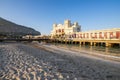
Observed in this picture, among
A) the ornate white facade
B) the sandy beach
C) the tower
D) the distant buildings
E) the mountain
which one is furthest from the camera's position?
the mountain

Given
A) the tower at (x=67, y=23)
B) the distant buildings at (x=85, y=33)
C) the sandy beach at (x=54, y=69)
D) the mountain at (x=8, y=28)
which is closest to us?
the sandy beach at (x=54, y=69)

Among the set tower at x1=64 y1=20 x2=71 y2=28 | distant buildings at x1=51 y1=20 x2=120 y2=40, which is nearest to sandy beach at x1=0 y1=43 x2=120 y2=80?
distant buildings at x1=51 y1=20 x2=120 y2=40

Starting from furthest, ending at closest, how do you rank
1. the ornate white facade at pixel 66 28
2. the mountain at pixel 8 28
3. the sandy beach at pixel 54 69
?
the mountain at pixel 8 28, the ornate white facade at pixel 66 28, the sandy beach at pixel 54 69

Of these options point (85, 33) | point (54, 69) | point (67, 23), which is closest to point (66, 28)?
point (67, 23)

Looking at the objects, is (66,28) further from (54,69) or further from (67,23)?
(54,69)

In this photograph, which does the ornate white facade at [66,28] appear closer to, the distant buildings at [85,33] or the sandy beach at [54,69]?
the distant buildings at [85,33]

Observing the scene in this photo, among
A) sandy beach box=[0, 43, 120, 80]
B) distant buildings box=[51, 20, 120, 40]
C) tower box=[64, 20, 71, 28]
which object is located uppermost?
tower box=[64, 20, 71, 28]

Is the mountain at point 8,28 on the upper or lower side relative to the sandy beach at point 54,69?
upper

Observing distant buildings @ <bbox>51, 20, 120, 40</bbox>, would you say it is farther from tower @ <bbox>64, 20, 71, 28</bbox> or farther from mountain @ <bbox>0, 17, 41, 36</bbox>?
mountain @ <bbox>0, 17, 41, 36</bbox>

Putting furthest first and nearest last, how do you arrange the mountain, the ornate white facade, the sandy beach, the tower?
the mountain < the tower < the ornate white facade < the sandy beach

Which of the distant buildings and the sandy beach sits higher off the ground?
the distant buildings

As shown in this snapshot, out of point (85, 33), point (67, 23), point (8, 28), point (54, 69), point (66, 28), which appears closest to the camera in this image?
point (54, 69)

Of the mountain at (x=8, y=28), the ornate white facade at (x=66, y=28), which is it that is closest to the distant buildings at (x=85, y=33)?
the ornate white facade at (x=66, y=28)

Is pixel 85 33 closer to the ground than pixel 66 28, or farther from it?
closer to the ground
